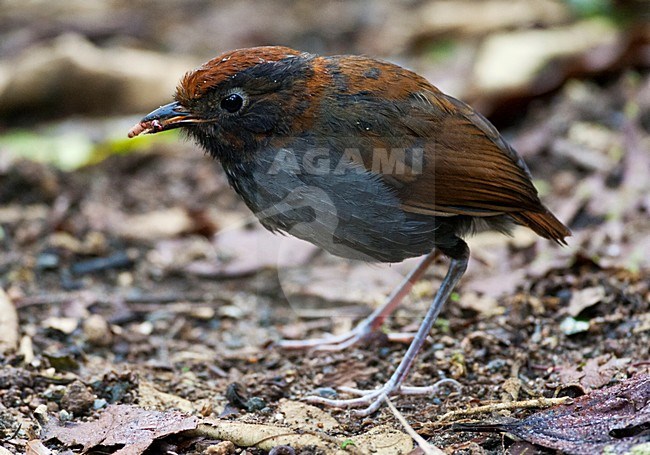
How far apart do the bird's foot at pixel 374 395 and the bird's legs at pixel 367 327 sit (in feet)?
2.02

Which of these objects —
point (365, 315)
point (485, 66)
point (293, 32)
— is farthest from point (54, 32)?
point (365, 315)

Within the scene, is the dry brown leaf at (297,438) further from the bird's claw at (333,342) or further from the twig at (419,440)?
the bird's claw at (333,342)

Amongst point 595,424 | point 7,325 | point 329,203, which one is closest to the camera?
point 595,424

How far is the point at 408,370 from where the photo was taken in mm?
4504

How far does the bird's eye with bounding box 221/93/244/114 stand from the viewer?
14.4 ft

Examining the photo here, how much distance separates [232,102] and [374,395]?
163 centimetres

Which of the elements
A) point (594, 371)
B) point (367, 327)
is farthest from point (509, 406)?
point (367, 327)

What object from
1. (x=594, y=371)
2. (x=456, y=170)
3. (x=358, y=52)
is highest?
(x=358, y=52)

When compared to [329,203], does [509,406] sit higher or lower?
lower

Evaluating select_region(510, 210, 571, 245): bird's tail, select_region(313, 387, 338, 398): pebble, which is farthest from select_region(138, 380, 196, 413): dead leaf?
select_region(510, 210, 571, 245): bird's tail

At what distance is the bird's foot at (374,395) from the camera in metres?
4.26

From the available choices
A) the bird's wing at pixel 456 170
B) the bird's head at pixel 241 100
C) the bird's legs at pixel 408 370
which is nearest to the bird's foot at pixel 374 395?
the bird's legs at pixel 408 370

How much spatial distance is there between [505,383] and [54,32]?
7.43m

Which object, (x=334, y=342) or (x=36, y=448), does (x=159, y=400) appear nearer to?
(x=36, y=448)
